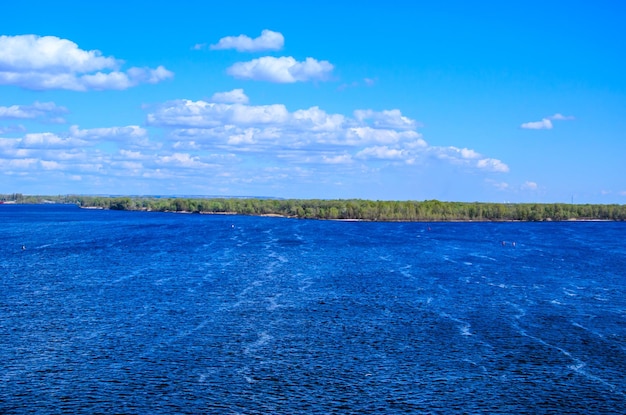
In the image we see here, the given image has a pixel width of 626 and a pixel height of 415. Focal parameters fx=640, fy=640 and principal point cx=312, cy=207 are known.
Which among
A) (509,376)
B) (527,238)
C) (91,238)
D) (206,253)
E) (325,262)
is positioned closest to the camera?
(509,376)

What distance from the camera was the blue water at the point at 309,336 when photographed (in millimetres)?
40375

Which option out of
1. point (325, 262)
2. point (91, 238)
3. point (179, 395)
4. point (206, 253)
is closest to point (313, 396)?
point (179, 395)

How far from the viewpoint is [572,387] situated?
42.8 metres

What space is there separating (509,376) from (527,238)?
126069 mm

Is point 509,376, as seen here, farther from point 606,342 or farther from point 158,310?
point 158,310

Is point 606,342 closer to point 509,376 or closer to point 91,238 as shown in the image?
point 509,376

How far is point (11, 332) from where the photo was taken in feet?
178

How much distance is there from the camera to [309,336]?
5444cm

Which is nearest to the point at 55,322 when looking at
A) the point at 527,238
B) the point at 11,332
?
the point at 11,332

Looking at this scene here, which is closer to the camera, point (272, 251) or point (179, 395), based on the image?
point (179, 395)

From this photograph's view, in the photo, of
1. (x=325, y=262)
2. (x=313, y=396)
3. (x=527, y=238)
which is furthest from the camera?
(x=527, y=238)

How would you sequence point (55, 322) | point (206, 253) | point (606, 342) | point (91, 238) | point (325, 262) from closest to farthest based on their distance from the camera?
point (606, 342) < point (55, 322) < point (325, 262) < point (206, 253) < point (91, 238)

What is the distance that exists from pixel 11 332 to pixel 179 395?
22.0 meters

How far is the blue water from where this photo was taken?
40.4m
